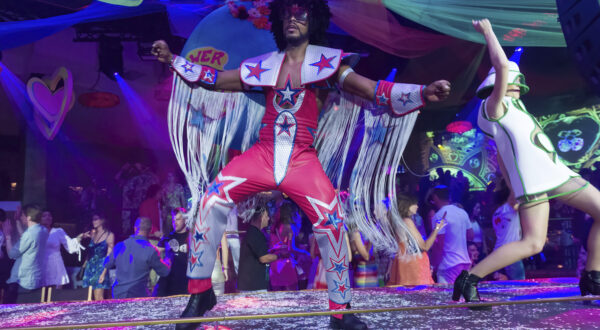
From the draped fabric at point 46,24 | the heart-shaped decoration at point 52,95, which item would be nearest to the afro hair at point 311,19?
the draped fabric at point 46,24

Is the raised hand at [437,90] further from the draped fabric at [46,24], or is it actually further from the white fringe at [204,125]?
the draped fabric at [46,24]

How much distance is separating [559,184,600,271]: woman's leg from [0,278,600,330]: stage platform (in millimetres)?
225

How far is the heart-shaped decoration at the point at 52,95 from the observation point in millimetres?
6789

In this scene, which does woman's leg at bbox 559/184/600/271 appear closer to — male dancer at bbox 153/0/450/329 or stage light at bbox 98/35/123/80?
male dancer at bbox 153/0/450/329

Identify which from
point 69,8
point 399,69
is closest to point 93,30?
point 69,8

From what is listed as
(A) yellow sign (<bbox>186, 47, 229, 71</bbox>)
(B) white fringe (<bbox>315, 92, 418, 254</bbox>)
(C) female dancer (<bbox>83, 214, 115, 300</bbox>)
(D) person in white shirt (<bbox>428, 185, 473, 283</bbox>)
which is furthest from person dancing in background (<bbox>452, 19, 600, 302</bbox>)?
(C) female dancer (<bbox>83, 214, 115, 300</bbox>)

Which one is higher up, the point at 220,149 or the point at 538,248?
the point at 220,149

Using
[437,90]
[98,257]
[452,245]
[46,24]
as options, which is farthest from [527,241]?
[46,24]

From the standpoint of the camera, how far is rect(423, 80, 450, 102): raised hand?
1.83 m

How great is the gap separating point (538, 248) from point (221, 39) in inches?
144

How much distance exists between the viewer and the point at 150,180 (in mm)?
8375

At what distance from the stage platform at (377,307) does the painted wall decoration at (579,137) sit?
185 inches

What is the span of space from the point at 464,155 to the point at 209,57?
568 cm

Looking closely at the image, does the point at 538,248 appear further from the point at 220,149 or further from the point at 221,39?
the point at 221,39
